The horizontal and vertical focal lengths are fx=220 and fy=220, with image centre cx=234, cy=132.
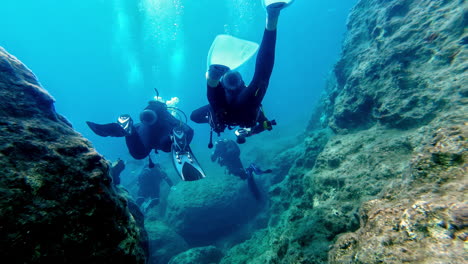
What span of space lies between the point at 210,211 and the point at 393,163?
7383mm

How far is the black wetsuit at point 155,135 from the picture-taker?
5191mm

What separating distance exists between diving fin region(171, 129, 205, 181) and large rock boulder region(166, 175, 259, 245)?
5347 millimetres

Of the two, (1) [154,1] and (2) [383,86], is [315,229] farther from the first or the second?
(1) [154,1]

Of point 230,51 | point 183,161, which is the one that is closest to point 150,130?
point 183,161

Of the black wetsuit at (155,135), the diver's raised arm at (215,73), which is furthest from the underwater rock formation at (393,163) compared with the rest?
the black wetsuit at (155,135)

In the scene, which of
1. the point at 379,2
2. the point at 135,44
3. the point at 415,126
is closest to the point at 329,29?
the point at 135,44

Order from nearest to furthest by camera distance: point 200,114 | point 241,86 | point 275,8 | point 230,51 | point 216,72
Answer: point 216,72, point 275,8, point 241,86, point 230,51, point 200,114

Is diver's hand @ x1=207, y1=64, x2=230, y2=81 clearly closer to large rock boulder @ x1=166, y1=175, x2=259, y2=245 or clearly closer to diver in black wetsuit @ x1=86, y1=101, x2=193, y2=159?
diver in black wetsuit @ x1=86, y1=101, x2=193, y2=159

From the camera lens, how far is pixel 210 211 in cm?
935

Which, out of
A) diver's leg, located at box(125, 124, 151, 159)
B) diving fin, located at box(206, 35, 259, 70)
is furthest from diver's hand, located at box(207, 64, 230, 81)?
diver's leg, located at box(125, 124, 151, 159)

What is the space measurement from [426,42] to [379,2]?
470 centimetres

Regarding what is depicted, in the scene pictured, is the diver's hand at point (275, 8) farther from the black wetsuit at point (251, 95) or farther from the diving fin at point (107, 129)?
the diving fin at point (107, 129)

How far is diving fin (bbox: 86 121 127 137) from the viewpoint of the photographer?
4.49 metres

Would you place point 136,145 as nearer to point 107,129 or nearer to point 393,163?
point 107,129
